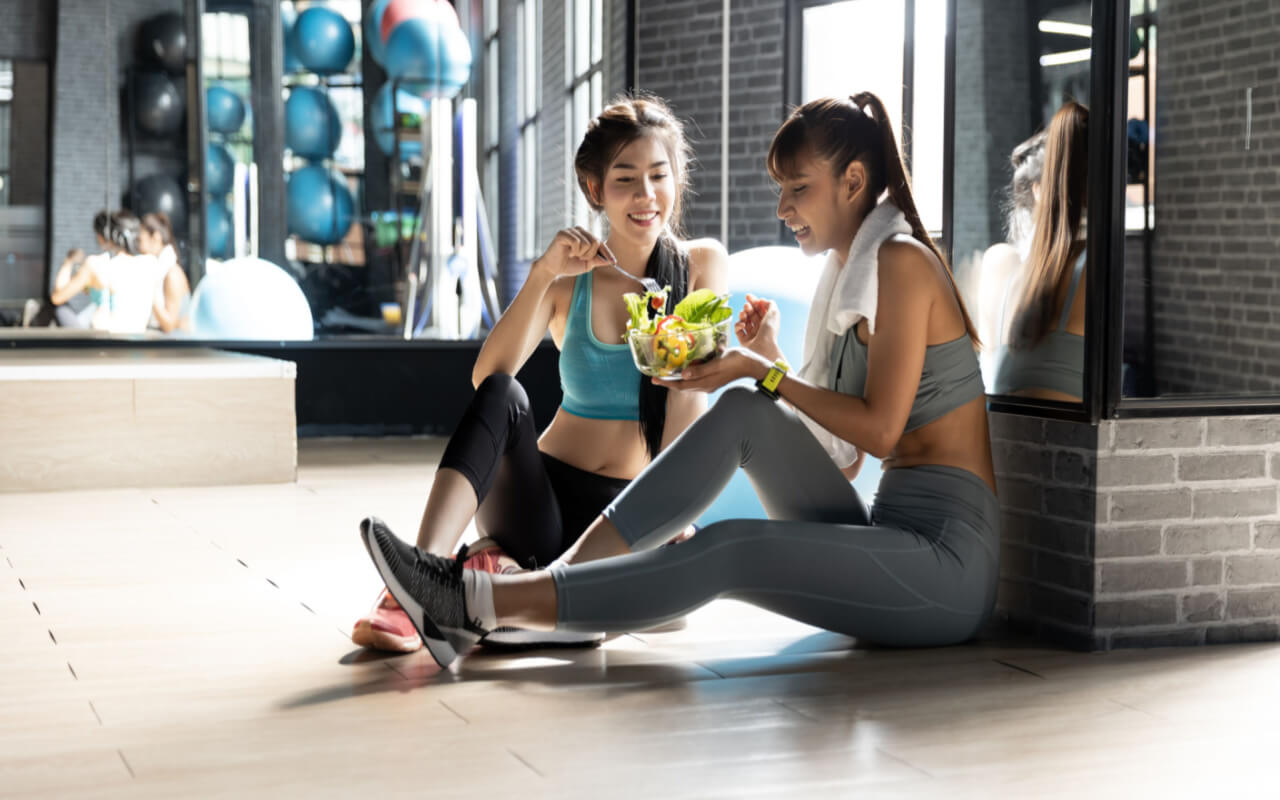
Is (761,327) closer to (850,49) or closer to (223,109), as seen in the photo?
(850,49)

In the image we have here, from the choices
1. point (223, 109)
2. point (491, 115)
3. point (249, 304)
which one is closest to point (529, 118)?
point (491, 115)

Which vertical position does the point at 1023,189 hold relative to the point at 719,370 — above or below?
above

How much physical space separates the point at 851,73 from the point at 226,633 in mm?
5004

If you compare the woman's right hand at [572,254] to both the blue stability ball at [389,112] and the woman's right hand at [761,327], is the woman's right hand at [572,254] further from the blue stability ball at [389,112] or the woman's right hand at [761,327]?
the blue stability ball at [389,112]

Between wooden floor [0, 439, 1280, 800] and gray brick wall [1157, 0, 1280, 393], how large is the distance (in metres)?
0.58

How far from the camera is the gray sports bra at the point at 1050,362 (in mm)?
2746

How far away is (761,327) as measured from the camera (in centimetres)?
270

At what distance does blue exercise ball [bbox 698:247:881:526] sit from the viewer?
3521 mm

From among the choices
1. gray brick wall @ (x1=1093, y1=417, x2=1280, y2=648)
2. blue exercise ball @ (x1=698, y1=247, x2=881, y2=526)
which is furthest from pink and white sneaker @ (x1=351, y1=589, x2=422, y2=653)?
gray brick wall @ (x1=1093, y1=417, x2=1280, y2=648)

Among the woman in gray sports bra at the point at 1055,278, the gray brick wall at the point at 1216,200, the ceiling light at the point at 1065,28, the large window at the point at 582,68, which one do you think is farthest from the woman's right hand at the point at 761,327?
the large window at the point at 582,68

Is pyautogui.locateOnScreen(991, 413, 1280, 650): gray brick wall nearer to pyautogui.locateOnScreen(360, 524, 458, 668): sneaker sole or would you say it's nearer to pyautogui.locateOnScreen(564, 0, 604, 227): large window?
pyautogui.locateOnScreen(360, 524, 458, 668): sneaker sole

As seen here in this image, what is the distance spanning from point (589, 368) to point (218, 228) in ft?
16.9

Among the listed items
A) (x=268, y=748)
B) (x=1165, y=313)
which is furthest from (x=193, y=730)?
(x=1165, y=313)

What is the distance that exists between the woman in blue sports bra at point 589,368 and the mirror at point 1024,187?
0.58 meters
